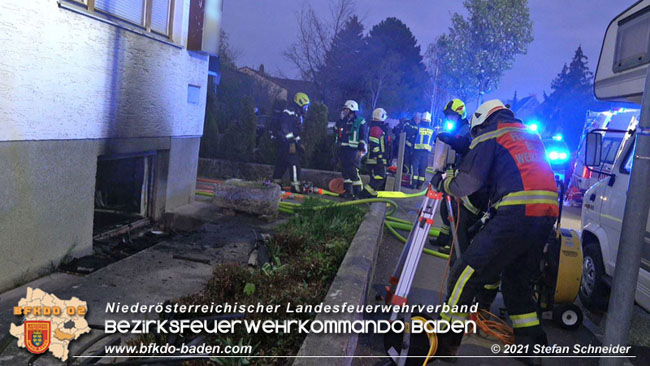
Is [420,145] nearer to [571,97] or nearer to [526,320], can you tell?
[526,320]

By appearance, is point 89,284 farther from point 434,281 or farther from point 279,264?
point 434,281

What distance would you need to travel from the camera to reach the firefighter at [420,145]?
1278 centimetres

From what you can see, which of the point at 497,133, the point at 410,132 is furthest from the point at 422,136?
the point at 497,133

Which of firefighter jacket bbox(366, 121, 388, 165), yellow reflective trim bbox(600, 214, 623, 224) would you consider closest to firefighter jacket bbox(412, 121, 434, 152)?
firefighter jacket bbox(366, 121, 388, 165)

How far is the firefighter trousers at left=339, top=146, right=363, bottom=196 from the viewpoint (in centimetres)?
1026

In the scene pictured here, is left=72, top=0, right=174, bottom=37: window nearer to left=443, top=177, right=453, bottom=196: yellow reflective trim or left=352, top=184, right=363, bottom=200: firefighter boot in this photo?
left=443, top=177, right=453, bottom=196: yellow reflective trim

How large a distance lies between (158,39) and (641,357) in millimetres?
6195

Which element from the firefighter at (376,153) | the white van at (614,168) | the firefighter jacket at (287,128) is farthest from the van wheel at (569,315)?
the firefighter at (376,153)

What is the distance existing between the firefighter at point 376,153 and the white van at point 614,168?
225 inches

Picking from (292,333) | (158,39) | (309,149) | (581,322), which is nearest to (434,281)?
(581,322)

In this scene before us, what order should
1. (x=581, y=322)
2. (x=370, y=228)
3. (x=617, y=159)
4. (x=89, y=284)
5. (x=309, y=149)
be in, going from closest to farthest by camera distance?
(x=89, y=284)
(x=581, y=322)
(x=617, y=159)
(x=370, y=228)
(x=309, y=149)

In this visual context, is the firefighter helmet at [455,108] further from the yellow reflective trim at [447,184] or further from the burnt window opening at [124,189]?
the burnt window opening at [124,189]

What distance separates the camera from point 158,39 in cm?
585

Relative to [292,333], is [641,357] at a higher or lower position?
lower
